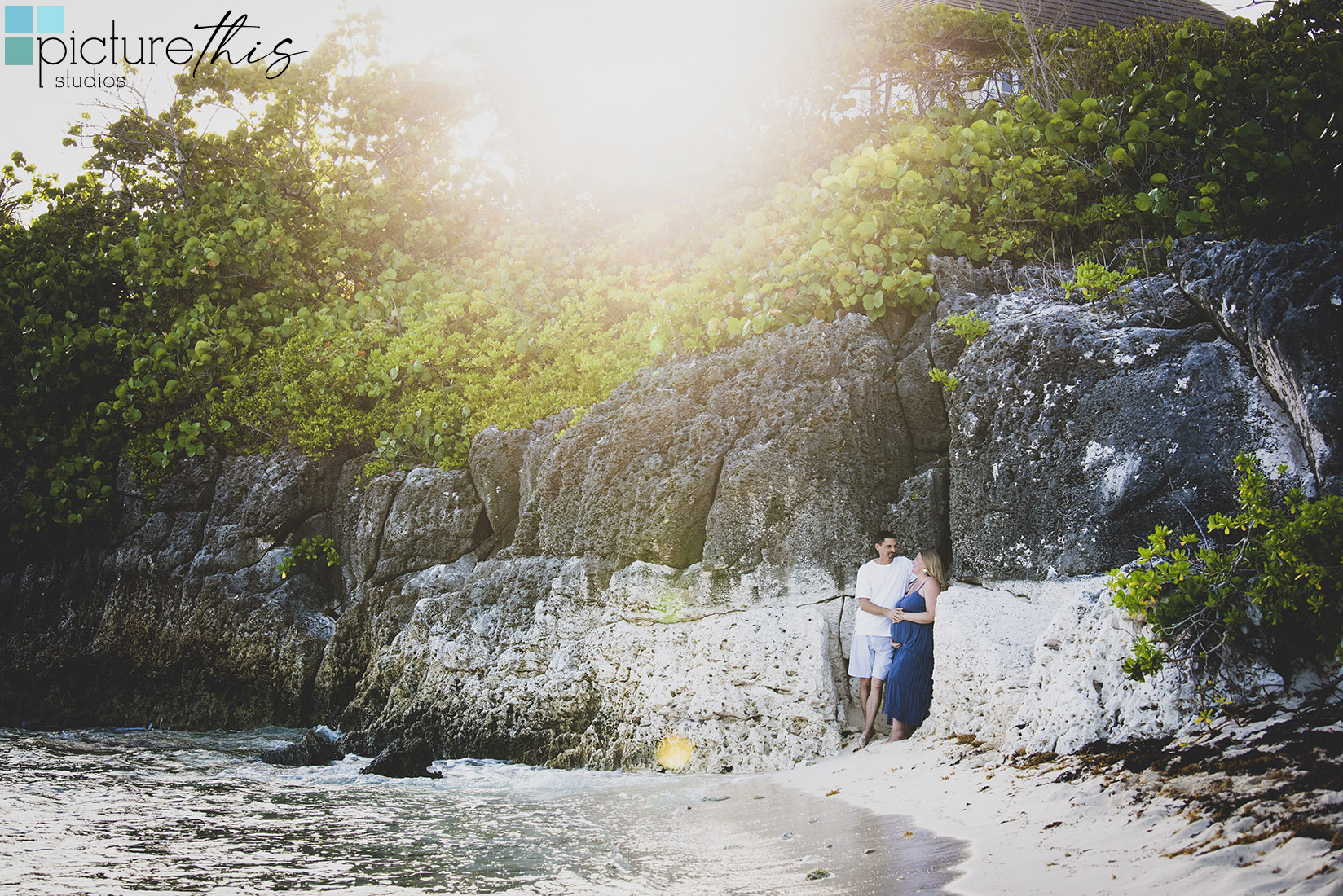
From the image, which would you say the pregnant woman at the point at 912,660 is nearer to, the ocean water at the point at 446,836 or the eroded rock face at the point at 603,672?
the eroded rock face at the point at 603,672

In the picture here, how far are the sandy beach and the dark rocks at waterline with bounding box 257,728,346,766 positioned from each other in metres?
4.59

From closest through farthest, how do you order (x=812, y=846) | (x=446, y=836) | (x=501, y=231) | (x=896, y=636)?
(x=812, y=846) → (x=446, y=836) → (x=896, y=636) → (x=501, y=231)

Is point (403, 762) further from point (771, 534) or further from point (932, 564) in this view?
point (932, 564)

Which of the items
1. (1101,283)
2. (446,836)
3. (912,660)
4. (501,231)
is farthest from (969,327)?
(501,231)

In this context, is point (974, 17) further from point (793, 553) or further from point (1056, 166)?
point (793, 553)

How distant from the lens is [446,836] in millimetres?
4727

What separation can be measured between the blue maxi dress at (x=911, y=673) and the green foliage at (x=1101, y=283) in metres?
2.50

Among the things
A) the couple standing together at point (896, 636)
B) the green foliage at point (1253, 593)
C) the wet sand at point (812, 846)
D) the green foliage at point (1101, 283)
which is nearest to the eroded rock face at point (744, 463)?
the couple standing together at point (896, 636)

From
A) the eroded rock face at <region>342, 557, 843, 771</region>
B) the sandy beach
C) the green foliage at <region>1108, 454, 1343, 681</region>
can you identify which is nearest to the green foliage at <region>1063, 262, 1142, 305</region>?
the green foliage at <region>1108, 454, 1343, 681</region>

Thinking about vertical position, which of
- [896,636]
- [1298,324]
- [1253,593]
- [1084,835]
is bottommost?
[1084,835]

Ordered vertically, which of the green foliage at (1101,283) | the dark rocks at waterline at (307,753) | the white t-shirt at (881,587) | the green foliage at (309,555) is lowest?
the dark rocks at waterline at (307,753)

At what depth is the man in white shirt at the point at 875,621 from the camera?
6.29 m

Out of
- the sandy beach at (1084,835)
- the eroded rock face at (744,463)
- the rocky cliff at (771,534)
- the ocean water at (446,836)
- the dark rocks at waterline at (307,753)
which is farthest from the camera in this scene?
the dark rocks at waterline at (307,753)

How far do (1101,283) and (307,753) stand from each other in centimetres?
740
